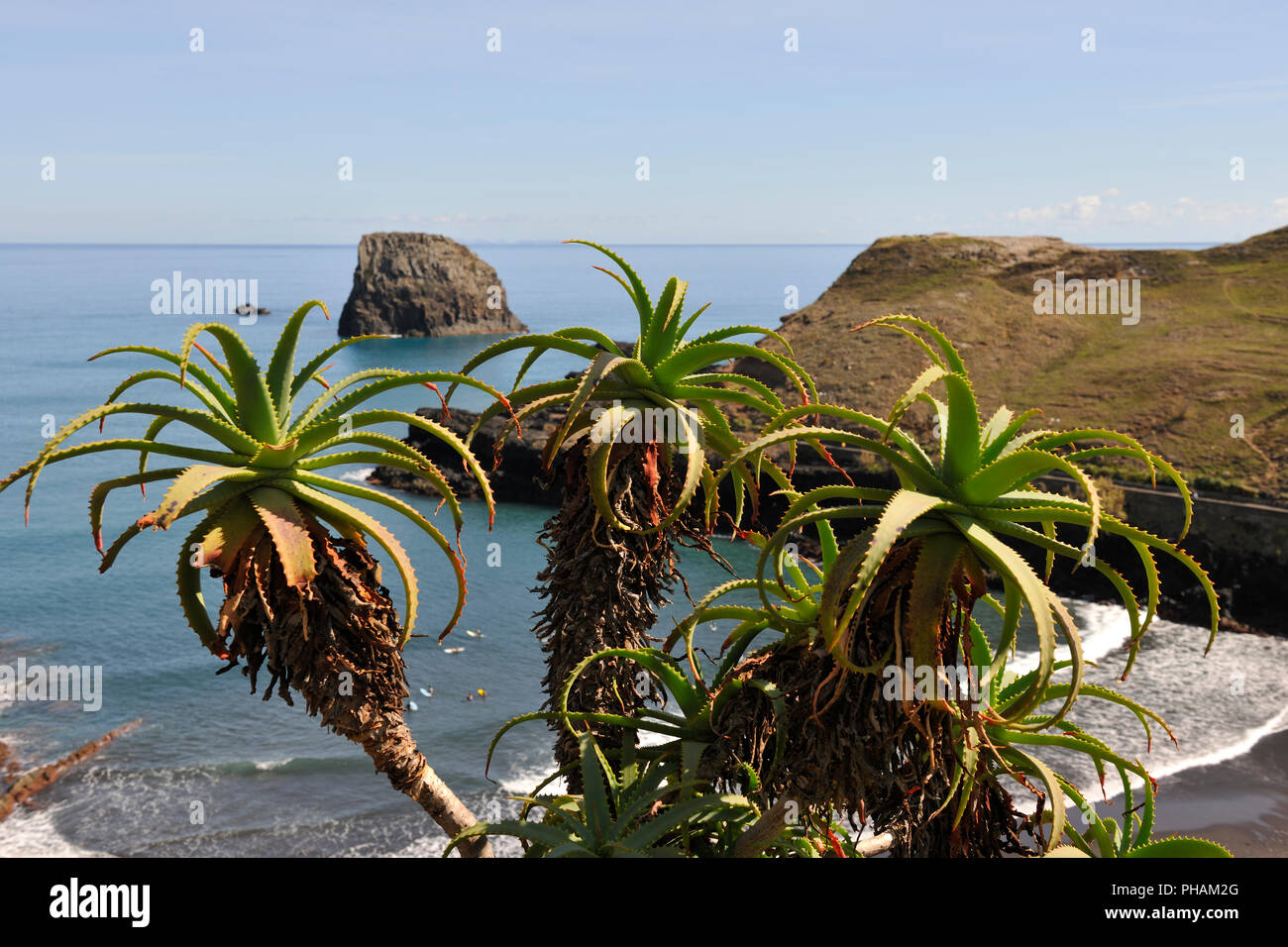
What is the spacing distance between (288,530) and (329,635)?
759 millimetres

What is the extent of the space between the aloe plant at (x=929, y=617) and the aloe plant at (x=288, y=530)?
2268mm

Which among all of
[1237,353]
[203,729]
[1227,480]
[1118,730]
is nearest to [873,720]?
[1118,730]

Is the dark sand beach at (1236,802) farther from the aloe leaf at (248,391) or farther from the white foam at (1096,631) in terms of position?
the aloe leaf at (248,391)

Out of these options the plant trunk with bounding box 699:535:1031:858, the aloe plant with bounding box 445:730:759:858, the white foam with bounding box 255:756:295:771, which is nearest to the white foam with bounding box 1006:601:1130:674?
the white foam with bounding box 255:756:295:771

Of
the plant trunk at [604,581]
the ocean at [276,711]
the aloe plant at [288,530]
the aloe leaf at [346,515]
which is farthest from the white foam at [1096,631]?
the aloe leaf at [346,515]

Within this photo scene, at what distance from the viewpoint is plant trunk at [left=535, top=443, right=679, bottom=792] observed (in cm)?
810

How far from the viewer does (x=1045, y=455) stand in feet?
17.1

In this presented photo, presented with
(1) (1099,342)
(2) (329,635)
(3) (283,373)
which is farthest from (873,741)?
(1) (1099,342)

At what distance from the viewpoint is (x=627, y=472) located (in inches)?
315

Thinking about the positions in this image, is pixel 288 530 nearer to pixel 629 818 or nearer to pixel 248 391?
pixel 248 391

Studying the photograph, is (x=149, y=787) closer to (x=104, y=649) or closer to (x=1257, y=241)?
(x=104, y=649)

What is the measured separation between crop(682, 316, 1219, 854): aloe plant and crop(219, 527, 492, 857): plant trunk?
2.49 meters

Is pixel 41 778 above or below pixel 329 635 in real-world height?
below

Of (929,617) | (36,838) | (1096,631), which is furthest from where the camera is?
(1096,631)
